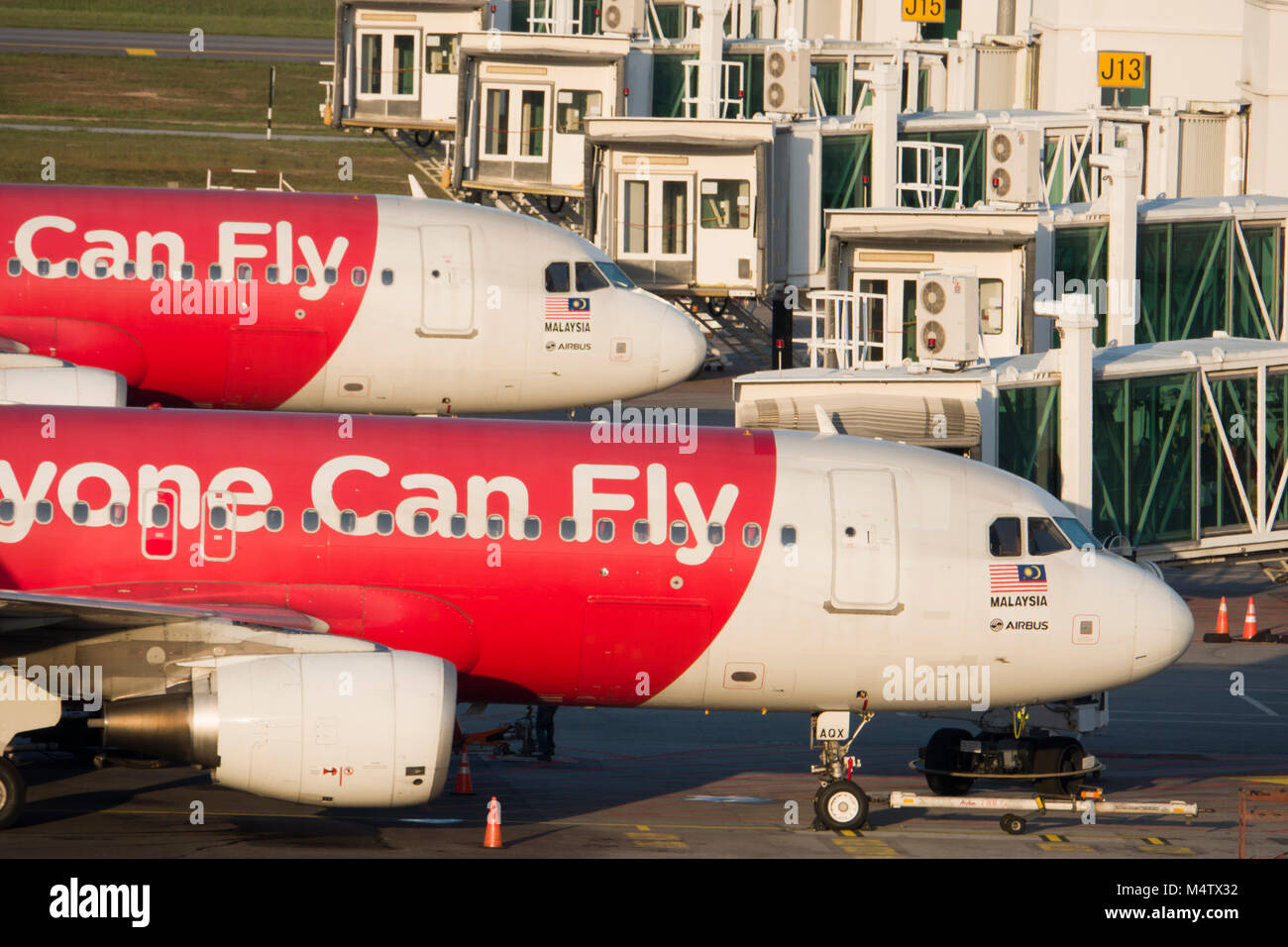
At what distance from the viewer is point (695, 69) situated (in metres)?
58.0

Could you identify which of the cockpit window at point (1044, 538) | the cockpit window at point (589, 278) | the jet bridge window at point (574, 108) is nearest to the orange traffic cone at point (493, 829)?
the cockpit window at point (1044, 538)

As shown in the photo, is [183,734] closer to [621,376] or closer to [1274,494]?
[621,376]

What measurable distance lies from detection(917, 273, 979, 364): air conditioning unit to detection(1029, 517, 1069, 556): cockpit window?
8053mm

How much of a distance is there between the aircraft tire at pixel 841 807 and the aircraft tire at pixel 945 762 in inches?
88.0

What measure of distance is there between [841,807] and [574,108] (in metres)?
34.0

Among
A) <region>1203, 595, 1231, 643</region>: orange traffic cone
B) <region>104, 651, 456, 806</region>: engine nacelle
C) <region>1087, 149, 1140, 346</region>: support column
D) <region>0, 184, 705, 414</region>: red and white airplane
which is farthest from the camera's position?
<region>1087, 149, 1140, 346</region>: support column

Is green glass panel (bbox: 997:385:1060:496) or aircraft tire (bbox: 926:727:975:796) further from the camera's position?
green glass panel (bbox: 997:385:1060:496)

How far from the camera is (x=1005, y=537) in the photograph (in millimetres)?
24516

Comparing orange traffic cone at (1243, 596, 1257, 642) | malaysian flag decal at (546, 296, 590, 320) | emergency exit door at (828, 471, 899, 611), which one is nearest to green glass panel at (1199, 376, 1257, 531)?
orange traffic cone at (1243, 596, 1257, 642)

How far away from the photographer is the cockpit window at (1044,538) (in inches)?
968

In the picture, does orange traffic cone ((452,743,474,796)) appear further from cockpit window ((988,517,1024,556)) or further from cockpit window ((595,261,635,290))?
cockpit window ((595,261,635,290))

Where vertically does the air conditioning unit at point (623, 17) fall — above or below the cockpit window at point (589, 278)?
above

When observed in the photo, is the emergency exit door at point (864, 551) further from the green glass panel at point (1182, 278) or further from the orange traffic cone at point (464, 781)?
the green glass panel at point (1182, 278)

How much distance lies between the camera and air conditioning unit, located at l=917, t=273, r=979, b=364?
32.3 meters
